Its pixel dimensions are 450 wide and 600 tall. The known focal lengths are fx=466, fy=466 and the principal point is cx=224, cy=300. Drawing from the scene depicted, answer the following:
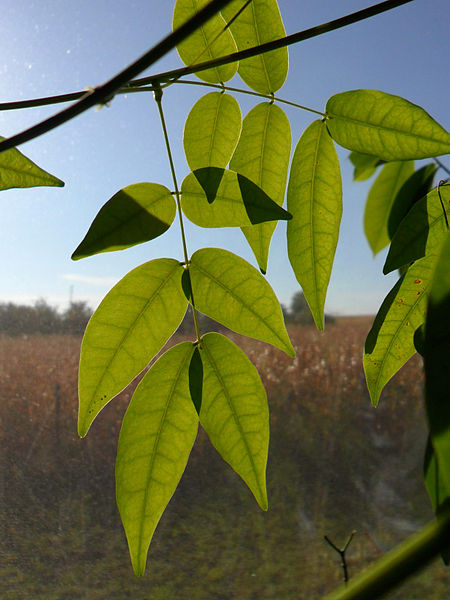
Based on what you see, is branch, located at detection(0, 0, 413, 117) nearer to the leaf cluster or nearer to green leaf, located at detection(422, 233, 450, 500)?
the leaf cluster

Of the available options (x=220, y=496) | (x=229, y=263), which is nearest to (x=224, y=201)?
(x=229, y=263)

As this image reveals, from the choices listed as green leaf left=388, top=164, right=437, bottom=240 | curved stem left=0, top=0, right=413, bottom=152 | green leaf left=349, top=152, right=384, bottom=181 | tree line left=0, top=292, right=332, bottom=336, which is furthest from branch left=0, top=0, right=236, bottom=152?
tree line left=0, top=292, right=332, bottom=336

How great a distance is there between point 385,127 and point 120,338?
0.66 ft

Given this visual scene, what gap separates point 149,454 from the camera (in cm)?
25

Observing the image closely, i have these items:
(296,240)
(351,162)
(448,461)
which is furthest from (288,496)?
(448,461)

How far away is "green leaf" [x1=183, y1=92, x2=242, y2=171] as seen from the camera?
32cm

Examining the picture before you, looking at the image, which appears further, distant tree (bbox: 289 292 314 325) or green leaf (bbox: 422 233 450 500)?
distant tree (bbox: 289 292 314 325)

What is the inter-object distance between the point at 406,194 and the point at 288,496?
1970 millimetres

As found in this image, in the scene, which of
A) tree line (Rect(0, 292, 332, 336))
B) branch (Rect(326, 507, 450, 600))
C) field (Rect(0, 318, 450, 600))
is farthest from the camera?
tree line (Rect(0, 292, 332, 336))

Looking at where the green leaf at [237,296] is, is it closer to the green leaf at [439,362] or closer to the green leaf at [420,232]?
the green leaf at [420,232]

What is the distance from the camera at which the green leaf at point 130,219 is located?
9.8 inches

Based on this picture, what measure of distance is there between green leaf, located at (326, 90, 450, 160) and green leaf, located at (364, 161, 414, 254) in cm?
32

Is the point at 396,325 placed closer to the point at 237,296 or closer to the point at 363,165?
the point at 237,296

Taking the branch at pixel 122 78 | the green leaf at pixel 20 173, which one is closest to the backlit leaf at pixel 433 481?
the branch at pixel 122 78
